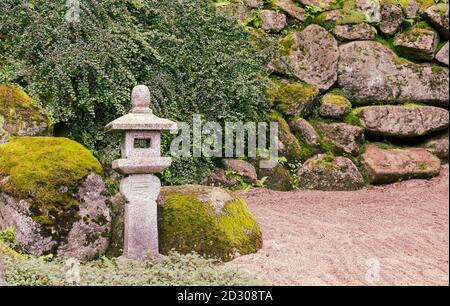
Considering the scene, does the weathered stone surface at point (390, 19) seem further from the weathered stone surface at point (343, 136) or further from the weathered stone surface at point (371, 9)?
the weathered stone surface at point (343, 136)

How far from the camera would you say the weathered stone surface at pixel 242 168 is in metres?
10.1

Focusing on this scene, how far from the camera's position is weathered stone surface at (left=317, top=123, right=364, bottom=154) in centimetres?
1100

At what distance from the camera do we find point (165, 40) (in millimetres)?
9523

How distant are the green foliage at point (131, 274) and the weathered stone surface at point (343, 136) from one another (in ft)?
20.7

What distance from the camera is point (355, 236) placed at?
6938 mm

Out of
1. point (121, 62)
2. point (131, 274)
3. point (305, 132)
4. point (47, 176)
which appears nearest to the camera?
point (131, 274)

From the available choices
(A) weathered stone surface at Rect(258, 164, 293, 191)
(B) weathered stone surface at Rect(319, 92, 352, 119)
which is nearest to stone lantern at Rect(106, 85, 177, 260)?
(A) weathered stone surface at Rect(258, 164, 293, 191)

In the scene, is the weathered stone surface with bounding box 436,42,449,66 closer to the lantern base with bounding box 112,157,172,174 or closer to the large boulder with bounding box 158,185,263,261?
the large boulder with bounding box 158,185,263,261

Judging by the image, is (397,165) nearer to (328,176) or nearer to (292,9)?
(328,176)

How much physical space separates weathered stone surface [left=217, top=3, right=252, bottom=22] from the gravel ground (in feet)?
12.7

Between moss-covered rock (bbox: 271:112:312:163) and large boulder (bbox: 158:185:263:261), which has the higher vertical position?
moss-covered rock (bbox: 271:112:312:163)

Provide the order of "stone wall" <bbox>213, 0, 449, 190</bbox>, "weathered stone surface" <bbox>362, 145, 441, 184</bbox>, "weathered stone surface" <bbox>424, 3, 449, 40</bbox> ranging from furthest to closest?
1. "weathered stone surface" <bbox>424, 3, 449, 40</bbox>
2. "stone wall" <bbox>213, 0, 449, 190</bbox>
3. "weathered stone surface" <bbox>362, 145, 441, 184</bbox>

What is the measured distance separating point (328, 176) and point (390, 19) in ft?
13.5

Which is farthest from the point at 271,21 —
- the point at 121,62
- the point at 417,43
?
the point at 121,62
